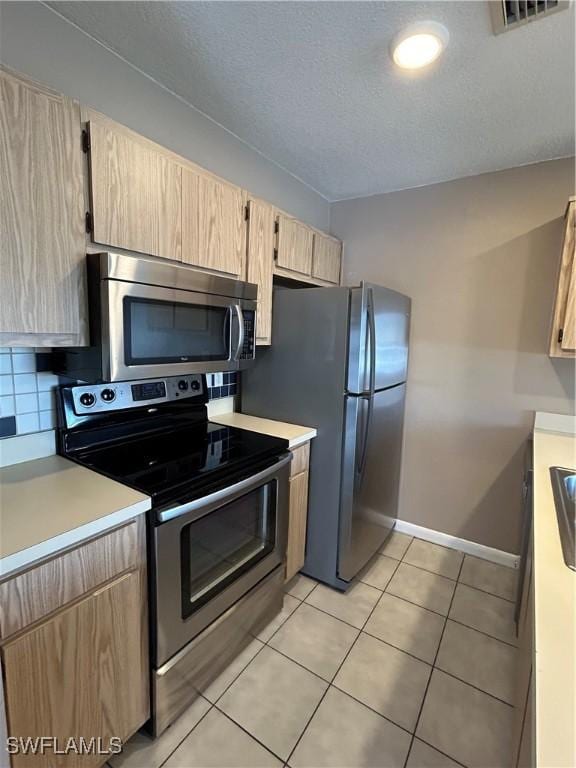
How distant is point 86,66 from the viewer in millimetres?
1348

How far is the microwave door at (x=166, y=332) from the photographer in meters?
1.21

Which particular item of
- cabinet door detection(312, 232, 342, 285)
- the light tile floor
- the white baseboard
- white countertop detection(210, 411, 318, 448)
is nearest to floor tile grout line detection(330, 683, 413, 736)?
the light tile floor

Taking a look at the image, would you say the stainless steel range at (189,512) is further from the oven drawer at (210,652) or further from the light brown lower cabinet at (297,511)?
the light brown lower cabinet at (297,511)

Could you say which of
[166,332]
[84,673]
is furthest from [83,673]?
[166,332]

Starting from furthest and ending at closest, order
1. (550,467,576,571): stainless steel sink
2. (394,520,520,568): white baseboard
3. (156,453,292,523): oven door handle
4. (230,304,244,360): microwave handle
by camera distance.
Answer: (394,520,520,568): white baseboard < (230,304,244,360): microwave handle < (156,453,292,523): oven door handle < (550,467,576,571): stainless steel sink

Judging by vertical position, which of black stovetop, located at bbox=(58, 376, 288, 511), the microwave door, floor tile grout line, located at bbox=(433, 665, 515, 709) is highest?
the microwave door

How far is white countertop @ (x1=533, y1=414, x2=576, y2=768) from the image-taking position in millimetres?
530

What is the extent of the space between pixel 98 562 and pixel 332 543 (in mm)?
1320

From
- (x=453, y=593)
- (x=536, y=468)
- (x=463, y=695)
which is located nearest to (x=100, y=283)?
(x=536, y=468)

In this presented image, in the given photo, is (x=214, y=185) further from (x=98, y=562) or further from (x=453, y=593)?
(x=453, y=593)

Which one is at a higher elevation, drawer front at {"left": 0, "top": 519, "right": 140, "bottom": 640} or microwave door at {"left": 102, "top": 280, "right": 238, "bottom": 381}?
microwave door at {"left": 102, "top": 280, "right": 238, "bottom": 381}

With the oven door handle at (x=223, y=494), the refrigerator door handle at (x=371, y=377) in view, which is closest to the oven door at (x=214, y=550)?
the oven door handle at (x=223, y=494)

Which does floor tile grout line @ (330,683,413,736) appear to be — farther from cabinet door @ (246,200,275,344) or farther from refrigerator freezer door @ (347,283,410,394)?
cabinet door @ (246,200,275,344)

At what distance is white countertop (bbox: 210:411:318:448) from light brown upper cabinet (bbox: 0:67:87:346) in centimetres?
101
